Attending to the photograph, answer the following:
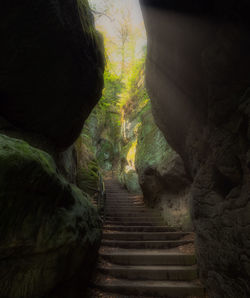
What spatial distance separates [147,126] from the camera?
1093 centimetres

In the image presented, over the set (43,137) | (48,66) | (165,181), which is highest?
(48,66)

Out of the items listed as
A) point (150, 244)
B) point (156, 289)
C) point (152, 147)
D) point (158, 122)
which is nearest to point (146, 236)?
point (150, 244)

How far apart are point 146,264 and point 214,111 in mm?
4241

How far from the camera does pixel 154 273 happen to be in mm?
3885

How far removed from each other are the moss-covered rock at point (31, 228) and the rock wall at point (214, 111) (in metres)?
2.63

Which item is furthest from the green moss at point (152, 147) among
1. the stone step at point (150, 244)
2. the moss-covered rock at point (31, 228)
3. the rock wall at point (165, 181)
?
the moss-covered rock at point (31, 228)

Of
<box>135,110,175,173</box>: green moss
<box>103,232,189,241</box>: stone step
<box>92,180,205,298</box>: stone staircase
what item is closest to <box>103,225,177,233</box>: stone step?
<box>92,180,205,298</box>: stone staircase

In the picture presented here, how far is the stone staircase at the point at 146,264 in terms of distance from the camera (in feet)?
11.4

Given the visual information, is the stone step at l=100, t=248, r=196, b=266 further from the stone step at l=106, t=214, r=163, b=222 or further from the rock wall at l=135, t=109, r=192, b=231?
the stone step at l=106, t=214, r=163, b=222

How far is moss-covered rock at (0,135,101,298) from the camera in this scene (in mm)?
1819

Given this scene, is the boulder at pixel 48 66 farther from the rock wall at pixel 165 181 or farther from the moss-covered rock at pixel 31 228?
the rock wall at pixel 165 181

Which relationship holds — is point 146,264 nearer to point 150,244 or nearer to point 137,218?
point 150,244

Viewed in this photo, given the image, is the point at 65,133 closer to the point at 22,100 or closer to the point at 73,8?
the point at 22,100

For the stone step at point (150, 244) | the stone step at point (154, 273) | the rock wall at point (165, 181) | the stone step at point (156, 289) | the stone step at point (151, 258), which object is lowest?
the stone step at point (156, 289)
